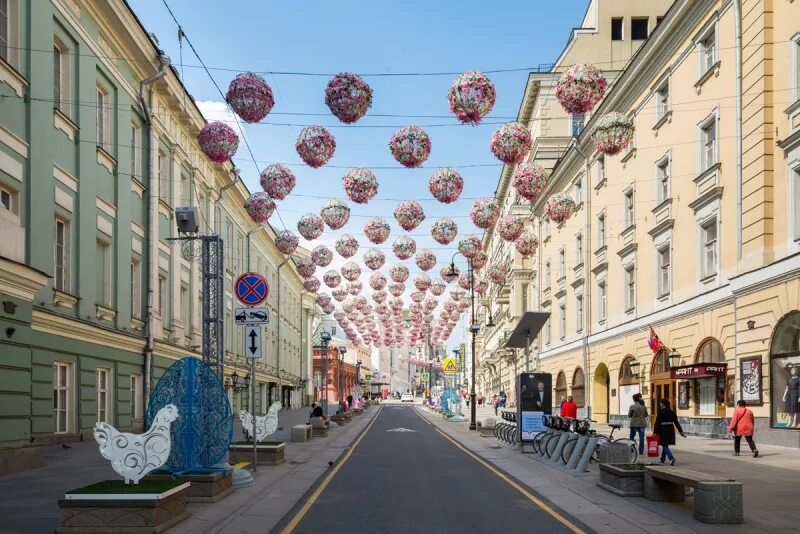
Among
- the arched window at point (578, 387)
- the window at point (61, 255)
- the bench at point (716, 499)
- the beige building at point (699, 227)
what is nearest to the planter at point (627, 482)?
the bench at point (716, 499)

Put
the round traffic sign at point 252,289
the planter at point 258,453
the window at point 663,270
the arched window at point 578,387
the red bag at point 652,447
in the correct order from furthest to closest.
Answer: the arched window at point 578,387 → the window at point 663,270 → the planter at point 258,453 → the red bag at point 652,447 → the round traffic sign at point 252,289

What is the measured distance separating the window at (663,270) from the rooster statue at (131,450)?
24.9 m

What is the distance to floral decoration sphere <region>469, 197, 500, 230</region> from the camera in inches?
1121

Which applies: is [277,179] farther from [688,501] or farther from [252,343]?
[688,501]

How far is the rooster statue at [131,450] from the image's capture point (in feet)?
33.8

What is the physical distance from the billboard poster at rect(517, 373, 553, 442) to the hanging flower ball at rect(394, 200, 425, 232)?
6.17 meters

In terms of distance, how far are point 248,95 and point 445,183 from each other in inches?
297

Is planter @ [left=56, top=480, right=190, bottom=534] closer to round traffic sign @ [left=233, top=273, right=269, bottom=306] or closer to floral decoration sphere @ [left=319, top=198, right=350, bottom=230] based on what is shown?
round traffic sign @ [left=233, top=273, right=269, bottom=306]

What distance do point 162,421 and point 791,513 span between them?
830 centimetres

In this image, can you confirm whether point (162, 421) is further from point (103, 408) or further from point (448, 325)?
point (448, 325)

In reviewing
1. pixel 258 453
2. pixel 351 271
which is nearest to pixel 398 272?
pixel 351 271

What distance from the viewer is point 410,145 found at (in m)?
19.8

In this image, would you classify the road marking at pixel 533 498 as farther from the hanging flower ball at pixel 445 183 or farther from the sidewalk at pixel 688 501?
the hanging flower ball at pixel 445 183

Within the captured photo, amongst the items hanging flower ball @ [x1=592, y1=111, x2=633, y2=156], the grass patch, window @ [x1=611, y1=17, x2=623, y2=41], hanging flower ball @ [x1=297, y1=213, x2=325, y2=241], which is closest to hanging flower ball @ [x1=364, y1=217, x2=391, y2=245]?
hanging flower ball @ [x1=297, y1=213, x2=325, y2=241]
